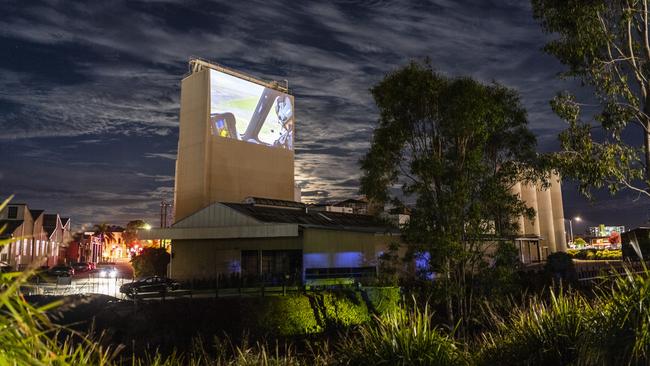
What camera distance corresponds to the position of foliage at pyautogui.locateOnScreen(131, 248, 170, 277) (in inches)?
1896

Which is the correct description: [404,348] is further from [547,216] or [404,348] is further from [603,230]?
[603,230]

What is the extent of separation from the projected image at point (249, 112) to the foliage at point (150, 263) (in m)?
18.0

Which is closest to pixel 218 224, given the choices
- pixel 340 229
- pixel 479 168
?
pixel 340 229

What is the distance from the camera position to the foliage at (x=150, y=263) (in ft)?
158

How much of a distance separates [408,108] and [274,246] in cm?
1962

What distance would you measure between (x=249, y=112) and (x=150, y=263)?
25313 mm

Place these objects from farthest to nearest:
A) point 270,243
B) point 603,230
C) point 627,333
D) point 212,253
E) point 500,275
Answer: point 603,230 → point 212,253 → point 270,243 → point 500,275 → point 627,333

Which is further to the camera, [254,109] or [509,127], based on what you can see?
[254,109]

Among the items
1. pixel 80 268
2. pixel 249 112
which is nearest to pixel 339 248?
pixel 249 112

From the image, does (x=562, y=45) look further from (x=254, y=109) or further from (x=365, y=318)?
(x=254, y=109)

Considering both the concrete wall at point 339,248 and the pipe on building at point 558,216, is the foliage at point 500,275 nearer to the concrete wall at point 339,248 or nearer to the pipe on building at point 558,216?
the concrete wall at point 339,248

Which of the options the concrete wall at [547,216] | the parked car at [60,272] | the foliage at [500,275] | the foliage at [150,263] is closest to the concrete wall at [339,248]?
the foliage at [500,275]

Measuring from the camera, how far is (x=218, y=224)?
3978 cm

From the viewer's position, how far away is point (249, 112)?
65312 mm
